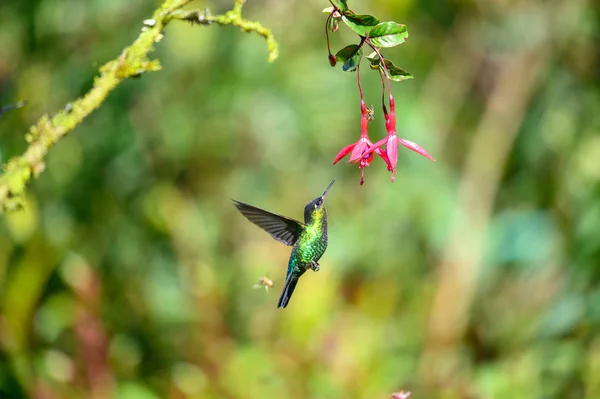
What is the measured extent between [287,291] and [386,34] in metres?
0.38

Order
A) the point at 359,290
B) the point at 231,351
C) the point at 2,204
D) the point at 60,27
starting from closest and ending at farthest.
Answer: the point at 2,204 → the point at 231,351 → the point at 359,290 → the point at 60,27

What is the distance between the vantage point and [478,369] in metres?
3.39

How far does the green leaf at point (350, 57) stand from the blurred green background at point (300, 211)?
186 cm

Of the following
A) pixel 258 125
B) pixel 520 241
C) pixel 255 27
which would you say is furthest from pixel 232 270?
pixel 255 27

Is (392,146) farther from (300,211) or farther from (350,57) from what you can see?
(300,211)

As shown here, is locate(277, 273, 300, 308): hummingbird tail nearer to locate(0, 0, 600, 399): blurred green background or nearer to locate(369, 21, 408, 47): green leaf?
locate(369, 21, 408, 47): green leaf

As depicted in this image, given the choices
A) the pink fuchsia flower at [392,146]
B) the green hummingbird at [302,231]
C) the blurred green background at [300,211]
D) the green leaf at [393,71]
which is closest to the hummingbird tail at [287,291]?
the green hummingbird at [302,231]

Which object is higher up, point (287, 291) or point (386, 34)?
point (386, 34)

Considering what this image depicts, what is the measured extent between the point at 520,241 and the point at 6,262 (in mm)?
2142

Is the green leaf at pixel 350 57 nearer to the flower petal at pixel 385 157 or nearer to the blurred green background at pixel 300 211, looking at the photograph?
the flower petal at pixel 385 157

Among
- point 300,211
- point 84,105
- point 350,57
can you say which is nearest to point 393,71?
point 350,57

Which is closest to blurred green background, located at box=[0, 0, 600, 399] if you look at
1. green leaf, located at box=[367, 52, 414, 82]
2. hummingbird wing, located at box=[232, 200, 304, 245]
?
hummingbird wing, located at box=[232, 200, 304, 245]

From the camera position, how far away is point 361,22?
0.98 metres

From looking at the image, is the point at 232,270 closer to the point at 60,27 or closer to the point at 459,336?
the point at 459,336
